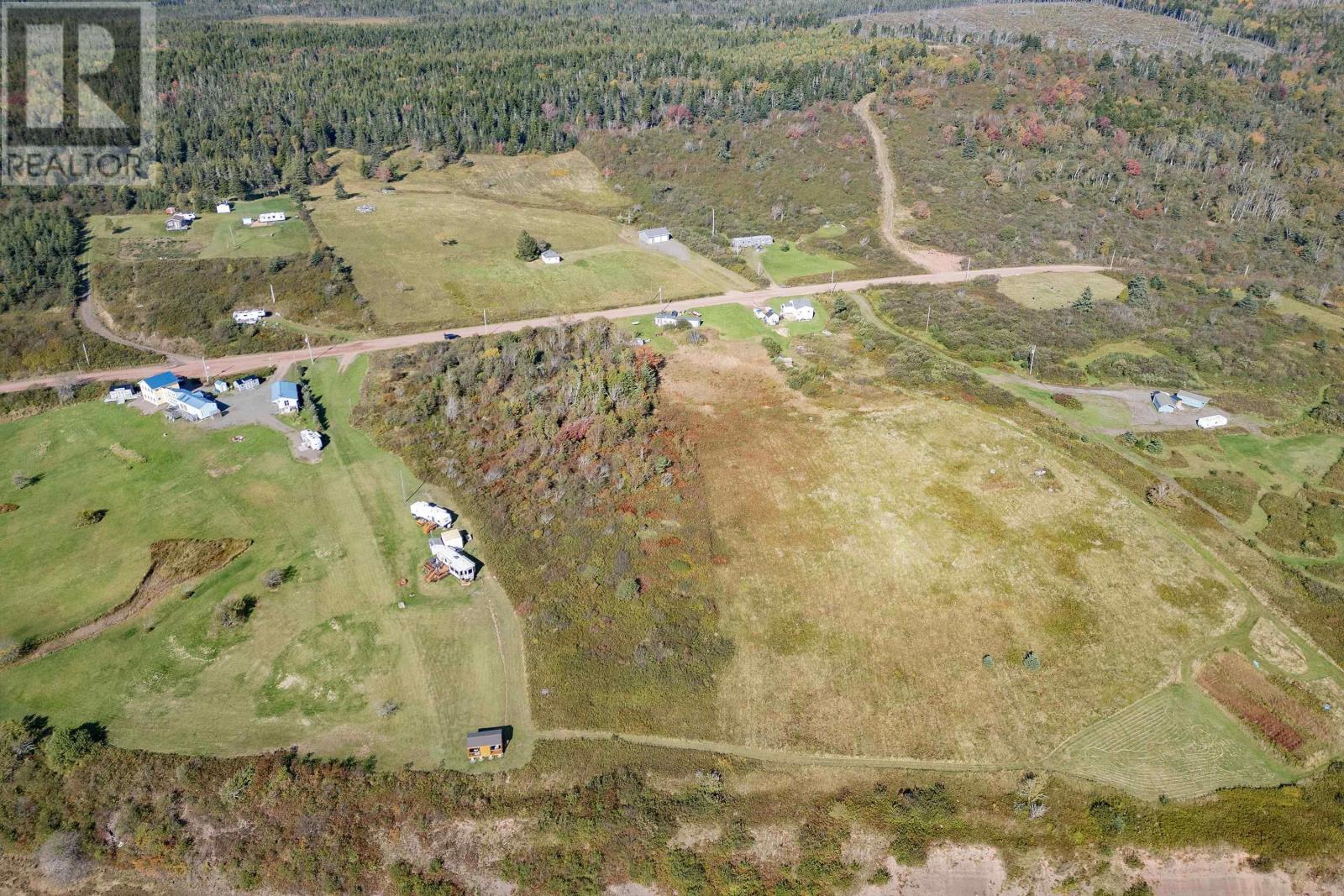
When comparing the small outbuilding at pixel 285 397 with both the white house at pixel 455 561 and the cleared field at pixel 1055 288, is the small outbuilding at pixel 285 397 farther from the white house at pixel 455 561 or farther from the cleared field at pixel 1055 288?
the cleared field at pixel 1055 288

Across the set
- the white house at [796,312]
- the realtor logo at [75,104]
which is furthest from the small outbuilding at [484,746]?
the realtor logo at [75,104]

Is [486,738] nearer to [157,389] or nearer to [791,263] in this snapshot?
[157,389]

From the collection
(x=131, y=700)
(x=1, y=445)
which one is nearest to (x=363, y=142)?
(x=1, y=445)

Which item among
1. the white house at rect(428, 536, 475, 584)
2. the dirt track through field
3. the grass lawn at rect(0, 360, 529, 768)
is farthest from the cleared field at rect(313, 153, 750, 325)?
the white house at rect(428, 536, 475, 584)

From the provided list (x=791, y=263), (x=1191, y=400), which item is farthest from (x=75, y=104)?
A: (x=1191, y=400)

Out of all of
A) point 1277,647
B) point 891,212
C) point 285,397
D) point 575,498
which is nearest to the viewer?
point 1277,647

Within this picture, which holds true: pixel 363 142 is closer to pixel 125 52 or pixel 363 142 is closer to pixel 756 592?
pixel 125 52

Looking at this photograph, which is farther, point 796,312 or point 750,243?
point 750,243
